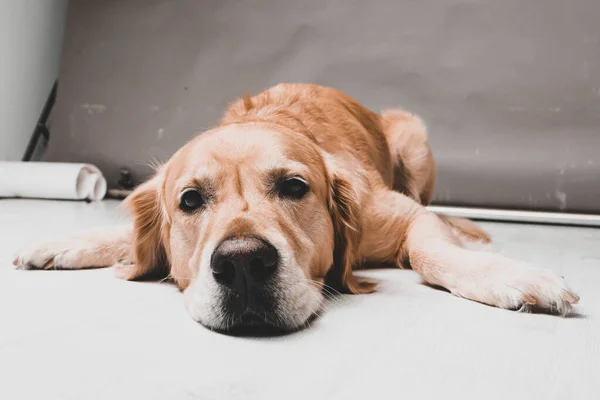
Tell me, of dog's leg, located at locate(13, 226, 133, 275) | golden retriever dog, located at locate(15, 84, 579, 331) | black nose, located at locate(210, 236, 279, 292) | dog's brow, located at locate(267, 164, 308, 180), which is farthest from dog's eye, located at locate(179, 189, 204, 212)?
dog's leg, located at locate(13, 226, 133, 275)

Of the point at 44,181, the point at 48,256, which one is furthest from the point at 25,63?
the point at 48,256

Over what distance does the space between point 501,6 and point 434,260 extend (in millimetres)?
2685

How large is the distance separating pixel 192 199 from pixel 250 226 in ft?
1.02

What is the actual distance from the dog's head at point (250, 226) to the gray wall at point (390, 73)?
2.27m

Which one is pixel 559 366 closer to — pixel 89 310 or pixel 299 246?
pixel 299 246

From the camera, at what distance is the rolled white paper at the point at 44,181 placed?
4.31 m

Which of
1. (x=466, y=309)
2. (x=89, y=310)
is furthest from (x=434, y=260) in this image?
(x=89, y=310)

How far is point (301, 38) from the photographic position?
4496 millimetres

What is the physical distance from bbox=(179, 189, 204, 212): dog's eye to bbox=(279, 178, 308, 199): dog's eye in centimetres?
23

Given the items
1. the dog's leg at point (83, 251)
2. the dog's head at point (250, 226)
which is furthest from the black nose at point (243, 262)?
the dog's leg at point (83, 251)

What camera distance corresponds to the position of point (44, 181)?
4.30m

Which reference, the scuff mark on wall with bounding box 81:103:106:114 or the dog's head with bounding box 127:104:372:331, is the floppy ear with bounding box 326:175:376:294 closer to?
the dog's head with bounding box 127:104:372:331

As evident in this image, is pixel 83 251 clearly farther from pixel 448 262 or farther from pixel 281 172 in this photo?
pixel 448 262

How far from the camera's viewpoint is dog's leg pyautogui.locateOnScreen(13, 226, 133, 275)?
7.16 feet
